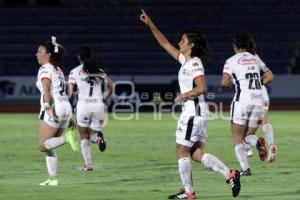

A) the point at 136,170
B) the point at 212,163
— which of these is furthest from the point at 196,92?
the point at 136,170

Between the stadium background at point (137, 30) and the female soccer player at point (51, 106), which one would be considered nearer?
the female soccer player at point (51, 106)

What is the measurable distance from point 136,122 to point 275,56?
43.7ft

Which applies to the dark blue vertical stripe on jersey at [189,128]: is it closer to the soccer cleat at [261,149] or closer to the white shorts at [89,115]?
the soccer cleat at [261,149]

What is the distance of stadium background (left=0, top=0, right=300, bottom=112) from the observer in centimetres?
3962

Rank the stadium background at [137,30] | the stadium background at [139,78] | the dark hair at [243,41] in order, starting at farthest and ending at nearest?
1. the stadium background at [137,30]
2. the stadium background at [139,78]
3. the dark hair at [243,41]

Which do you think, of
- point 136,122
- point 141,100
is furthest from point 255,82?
point 141,100

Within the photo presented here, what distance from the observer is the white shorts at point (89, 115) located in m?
16.4

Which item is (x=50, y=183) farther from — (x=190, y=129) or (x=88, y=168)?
(x=190, y=129)

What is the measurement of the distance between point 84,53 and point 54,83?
2663mm

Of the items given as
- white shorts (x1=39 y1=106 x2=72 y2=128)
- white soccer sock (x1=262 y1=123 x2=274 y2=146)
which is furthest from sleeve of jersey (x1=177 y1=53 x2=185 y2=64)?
white soccer sock (x1=262 y1=123 x2=274 y2=146)

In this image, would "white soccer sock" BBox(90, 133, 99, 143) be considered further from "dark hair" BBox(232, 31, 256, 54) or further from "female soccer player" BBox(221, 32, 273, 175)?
→ "dark hair" BBox(232, 31, 256, 54)

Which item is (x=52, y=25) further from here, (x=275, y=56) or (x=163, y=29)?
(x=275, y=56)

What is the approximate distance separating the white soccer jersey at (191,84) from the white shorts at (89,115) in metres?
5.36

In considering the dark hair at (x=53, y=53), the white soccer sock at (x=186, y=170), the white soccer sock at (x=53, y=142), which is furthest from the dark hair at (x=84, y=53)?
the white soccer sock at (x=186, y=170)
